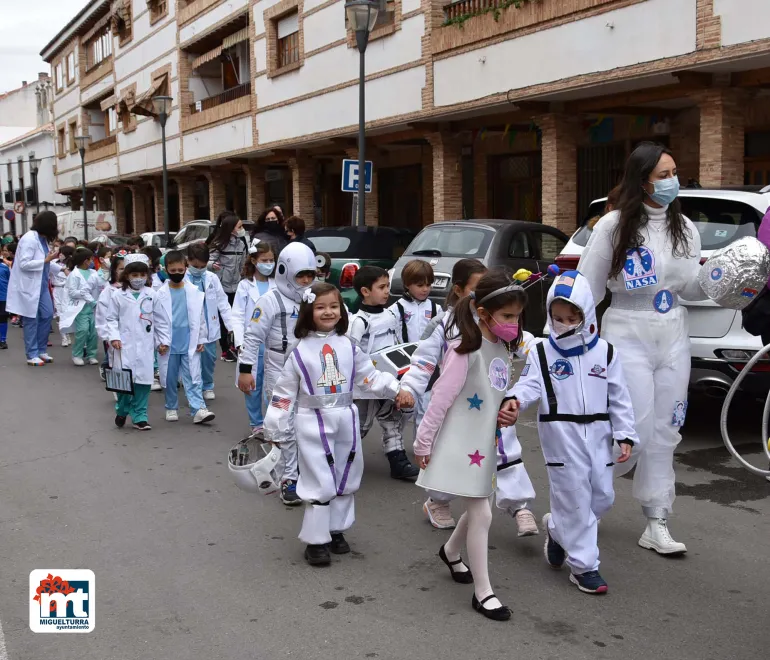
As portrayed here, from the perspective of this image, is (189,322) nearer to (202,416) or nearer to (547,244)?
(202,416)

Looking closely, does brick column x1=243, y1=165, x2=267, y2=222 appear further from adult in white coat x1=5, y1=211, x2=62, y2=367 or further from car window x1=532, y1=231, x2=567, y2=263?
car window x1=532, y1=231, x2=567, y2=263

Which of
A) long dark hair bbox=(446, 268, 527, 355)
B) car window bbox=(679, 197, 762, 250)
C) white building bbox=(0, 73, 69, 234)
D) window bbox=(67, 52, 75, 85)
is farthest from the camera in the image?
white building bbox=(0, 73, 69, 234)

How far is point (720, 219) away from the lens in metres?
7.32

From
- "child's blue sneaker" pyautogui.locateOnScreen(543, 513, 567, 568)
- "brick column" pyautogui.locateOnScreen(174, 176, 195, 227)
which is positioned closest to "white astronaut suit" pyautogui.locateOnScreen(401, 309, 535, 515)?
"child's blue sneaker" pyautogui.locateOnScreen(543, 513, 567, 568)

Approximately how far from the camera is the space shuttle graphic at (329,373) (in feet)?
16.4

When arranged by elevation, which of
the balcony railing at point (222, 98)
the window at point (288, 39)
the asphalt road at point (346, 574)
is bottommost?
the asphalt road at point (346, 574)

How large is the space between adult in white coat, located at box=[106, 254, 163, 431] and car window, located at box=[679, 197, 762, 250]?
453 centimetres

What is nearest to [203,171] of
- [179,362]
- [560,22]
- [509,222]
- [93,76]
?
[93,76]

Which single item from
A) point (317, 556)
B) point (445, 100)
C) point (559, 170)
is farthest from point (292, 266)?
point (445, 100)

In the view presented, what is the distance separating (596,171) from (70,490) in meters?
16.0

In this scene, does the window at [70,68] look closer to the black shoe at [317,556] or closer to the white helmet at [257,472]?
the white helmet at [257,472]

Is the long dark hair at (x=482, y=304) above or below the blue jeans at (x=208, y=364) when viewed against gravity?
above

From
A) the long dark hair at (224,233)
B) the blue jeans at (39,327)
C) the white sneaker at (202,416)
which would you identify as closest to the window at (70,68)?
the blue jeans at (39,327)

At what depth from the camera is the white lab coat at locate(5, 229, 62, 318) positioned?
12.9 metres
